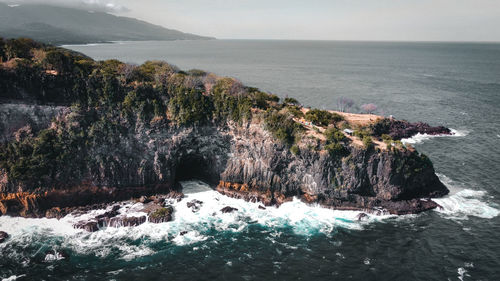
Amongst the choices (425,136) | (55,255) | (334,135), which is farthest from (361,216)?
(425,136)

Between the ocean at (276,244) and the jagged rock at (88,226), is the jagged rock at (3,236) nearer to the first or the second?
the ocean at (276,244)

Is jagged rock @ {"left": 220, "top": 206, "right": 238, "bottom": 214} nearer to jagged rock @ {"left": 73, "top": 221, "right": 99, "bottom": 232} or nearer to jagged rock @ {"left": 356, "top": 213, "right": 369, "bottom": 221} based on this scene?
jagged rock @ {"left": 73, "top": 221, "right": 99, "bottom": 232}

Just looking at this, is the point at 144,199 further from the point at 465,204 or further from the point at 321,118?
the point at 465,204

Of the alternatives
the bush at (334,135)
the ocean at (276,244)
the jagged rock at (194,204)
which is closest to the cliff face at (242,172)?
the bush at (334,135)

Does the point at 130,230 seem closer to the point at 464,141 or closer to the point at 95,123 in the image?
the point at 95,123

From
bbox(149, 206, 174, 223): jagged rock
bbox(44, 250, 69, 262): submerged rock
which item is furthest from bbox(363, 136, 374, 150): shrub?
bbox(44, 250, 69, 262): submerged rock

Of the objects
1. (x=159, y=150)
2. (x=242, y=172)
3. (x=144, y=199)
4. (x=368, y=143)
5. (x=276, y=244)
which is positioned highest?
(x=368, y=143)
